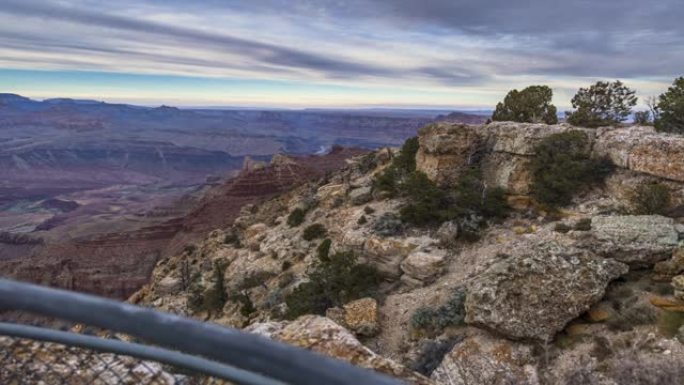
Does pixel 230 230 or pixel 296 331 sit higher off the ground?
pixel 296 331

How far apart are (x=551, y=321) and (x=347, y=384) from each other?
1092 cm

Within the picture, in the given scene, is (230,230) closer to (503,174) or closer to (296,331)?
(503,174)

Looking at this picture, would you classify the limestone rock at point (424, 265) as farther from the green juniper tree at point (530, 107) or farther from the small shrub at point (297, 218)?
the green juniper tree at point (530, 107)

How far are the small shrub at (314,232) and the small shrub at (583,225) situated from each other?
11863mm

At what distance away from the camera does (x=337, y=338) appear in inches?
283

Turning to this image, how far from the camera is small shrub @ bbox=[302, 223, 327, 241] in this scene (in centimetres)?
2417

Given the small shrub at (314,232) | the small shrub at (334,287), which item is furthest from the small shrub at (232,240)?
the small shrub at (334,287)

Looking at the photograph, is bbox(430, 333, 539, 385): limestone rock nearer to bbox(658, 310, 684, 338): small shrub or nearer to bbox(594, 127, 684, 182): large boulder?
bbox(658, 310, 684, 338): small shrub

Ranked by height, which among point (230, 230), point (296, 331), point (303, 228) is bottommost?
point (230, 230)

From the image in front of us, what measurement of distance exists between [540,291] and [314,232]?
13927 millimetres

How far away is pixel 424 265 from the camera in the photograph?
648 inches

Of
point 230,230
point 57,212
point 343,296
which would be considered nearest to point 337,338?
point 343,296

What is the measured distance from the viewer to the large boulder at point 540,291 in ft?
37.2

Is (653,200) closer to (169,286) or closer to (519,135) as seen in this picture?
(519,135)
